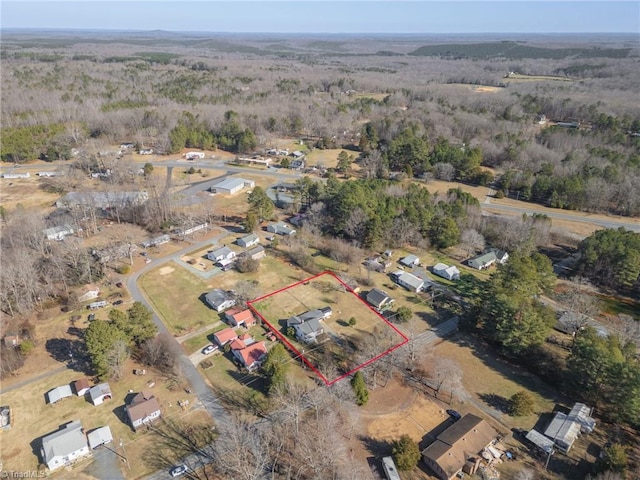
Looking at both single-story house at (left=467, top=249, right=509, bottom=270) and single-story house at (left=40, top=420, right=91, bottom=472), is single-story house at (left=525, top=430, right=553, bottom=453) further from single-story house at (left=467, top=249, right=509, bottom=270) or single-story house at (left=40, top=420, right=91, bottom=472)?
single-story house at (left=40, top=420, right=91, bottom=472)

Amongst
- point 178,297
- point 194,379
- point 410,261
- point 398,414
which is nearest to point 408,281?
point 410,261

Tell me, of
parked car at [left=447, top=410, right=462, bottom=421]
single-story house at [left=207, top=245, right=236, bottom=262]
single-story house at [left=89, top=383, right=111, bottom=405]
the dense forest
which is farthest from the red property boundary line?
the dense forest

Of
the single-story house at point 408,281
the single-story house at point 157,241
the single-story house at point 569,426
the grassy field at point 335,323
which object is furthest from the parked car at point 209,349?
the single-story house at point 569,426

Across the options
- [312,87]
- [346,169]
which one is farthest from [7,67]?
[346,169]

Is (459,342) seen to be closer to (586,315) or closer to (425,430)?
(425,430)

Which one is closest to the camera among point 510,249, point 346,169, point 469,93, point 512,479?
point 512,479

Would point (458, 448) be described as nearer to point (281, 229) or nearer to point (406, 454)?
point (406, 454)
